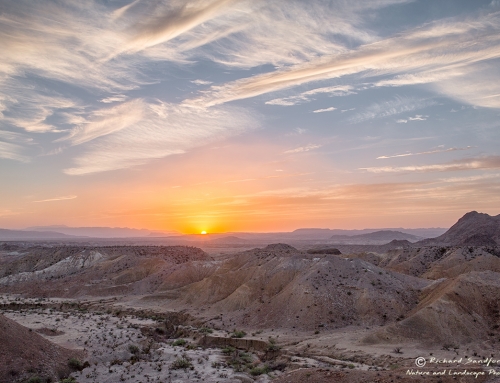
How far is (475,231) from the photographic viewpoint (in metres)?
106

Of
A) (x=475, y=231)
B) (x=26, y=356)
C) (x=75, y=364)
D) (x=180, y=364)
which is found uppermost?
(x=475, y=231)

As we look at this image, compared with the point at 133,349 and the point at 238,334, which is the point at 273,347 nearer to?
the point at 238,334

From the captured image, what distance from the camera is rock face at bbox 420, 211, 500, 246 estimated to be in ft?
311

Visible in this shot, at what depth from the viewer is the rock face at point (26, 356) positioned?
19.0m

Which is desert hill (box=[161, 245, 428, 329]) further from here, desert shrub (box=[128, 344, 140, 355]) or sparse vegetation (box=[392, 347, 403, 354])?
desert shrub (box=[128, 344, 140, 355])

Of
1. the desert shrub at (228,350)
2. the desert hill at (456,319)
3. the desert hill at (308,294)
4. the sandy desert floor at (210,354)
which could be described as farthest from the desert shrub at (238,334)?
the desert hill at (456,319)

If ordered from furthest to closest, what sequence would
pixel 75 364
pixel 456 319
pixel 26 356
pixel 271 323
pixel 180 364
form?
pixel 271 323, pixel 456 319, pixel 180 364, pixel 75 364, pixel 26 356

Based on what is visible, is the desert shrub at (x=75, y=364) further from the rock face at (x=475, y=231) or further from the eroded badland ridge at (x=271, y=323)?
the rock face at (x=475, y=231)

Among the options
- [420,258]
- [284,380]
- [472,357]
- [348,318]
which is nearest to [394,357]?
[472,357]

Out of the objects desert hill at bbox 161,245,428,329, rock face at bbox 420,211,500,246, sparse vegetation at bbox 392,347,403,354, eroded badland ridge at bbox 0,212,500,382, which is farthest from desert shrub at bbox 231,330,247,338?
rock face at bbox 420,211,500,246

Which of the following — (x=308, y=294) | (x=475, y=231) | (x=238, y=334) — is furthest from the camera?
(x=475, y=231)

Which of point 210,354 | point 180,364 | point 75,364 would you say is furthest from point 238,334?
point 75,364

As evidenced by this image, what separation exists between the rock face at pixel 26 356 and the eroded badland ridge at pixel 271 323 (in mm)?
84

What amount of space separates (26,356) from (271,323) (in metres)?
20.5
